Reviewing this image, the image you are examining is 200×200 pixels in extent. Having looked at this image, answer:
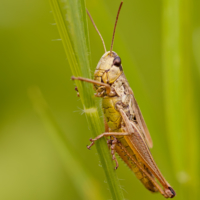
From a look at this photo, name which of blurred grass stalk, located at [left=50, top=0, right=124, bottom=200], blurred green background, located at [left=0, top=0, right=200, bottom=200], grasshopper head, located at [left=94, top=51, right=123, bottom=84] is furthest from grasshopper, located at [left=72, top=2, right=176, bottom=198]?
blurred grass stalk, located at [left=50, top=0, right=124, bottom=200]

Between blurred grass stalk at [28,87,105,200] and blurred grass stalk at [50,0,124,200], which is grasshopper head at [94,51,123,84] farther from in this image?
blurred grass stalk at [50,0,124,200]

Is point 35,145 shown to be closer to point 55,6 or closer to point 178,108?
point 178,108

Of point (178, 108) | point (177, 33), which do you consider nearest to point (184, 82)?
point (178, 108)

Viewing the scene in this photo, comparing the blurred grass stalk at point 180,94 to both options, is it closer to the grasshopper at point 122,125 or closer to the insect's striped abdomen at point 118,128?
the grasshopper at point 122,125

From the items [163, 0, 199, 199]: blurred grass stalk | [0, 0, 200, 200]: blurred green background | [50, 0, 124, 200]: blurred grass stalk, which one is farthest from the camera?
[0, 0, 200, 200]: blurred green background

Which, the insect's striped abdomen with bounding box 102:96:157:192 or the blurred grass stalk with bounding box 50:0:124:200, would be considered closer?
the blurred grass stalk with bounding box 50:0:124:200

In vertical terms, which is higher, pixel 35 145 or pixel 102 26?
pixel 102 26

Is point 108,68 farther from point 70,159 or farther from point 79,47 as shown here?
point 79,47
